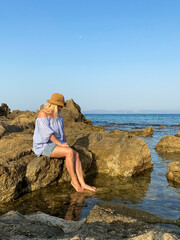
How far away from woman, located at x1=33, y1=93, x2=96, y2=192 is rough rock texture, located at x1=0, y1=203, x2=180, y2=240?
2.06 m

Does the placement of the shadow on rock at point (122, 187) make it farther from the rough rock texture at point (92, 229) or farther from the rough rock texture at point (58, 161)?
the rough rock texture at point (92, 229)

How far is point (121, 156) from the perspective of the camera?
25.2ft

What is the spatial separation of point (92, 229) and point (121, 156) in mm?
4889

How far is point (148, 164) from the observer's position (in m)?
8.46

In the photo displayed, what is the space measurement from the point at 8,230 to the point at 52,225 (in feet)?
2.76

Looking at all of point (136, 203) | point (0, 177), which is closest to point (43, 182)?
point (0, 177)

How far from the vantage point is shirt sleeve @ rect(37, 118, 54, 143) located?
5.86 metres

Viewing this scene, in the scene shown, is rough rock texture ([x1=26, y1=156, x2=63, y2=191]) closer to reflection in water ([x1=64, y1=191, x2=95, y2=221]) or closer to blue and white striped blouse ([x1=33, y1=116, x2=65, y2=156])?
blue and white striped blouse ([x1=33, y1=116, x2=65, y2=156])

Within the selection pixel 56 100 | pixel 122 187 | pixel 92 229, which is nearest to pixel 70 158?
pixel 56 100

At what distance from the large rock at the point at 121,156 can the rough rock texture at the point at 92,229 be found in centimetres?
391

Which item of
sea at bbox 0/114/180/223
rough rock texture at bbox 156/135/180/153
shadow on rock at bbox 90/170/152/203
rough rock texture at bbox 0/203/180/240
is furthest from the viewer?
rough rock texture at bbox 156/135/180/153

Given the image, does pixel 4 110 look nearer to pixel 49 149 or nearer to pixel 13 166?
pixel 49 149

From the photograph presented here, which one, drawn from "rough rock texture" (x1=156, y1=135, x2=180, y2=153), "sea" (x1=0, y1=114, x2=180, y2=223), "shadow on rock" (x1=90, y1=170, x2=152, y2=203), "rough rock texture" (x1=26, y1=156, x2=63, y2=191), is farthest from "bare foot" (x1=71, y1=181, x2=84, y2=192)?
"rough rock texture" (x1=156, y1=135, x2=180, y2=153)

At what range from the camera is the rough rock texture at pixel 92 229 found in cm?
256
